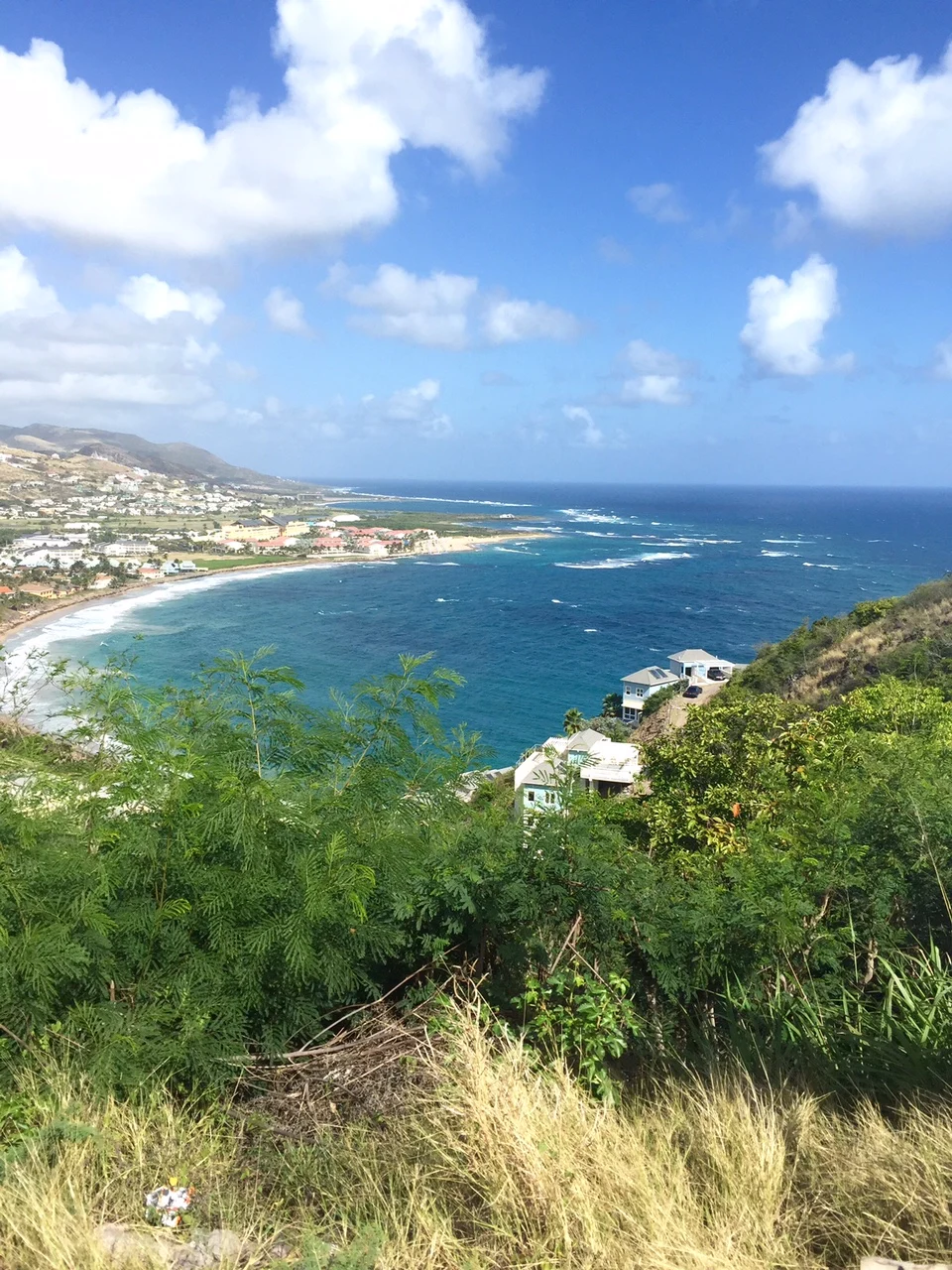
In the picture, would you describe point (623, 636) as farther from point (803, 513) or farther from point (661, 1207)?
point (803, 513)

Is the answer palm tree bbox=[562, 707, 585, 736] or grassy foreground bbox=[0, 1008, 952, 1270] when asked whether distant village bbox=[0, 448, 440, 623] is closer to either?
palm tree bbox=[562, 707, 585, 736]

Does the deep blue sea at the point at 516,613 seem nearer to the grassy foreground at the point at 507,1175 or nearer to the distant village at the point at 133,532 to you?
the distant village at the point at 133,532

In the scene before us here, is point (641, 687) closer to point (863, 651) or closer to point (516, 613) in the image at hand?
point (863, 651)

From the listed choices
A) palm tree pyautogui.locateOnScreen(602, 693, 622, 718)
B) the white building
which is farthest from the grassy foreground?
the white building

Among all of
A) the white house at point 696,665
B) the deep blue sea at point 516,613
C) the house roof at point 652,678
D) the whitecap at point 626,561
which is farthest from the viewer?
the whitecap at point 626,561

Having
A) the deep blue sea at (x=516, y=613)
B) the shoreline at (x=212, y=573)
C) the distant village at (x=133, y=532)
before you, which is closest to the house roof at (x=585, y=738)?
the deep blue sea at (x=516, y=613)
